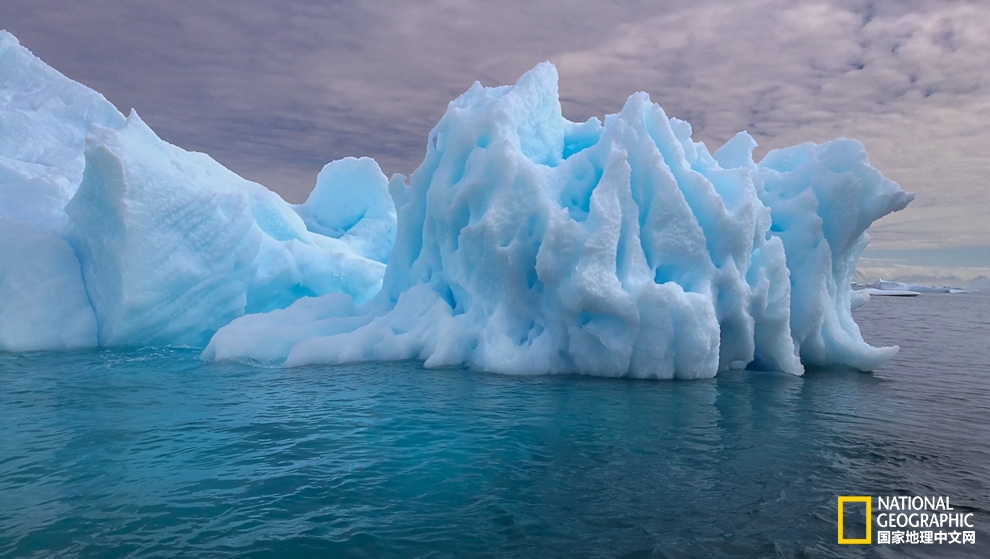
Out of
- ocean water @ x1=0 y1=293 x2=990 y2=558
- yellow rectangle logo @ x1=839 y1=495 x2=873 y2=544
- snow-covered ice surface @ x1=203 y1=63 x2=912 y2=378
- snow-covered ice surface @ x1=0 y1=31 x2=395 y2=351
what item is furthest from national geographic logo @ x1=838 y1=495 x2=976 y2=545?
snow-covered ice surface @ x1=0 y1=31 x2=395 y2=351

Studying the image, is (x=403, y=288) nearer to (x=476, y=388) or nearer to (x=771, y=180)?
(x=476, y=388)

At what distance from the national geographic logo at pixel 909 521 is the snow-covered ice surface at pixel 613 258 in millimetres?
5657

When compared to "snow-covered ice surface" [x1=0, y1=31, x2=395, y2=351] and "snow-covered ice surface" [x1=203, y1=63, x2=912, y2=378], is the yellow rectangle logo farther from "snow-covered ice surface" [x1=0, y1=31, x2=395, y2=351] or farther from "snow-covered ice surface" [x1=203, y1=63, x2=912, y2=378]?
"snow-covered ice surface" [x1=0, y1=31, x2=395, y2=351]

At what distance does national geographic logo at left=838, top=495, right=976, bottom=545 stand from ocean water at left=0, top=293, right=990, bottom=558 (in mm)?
118

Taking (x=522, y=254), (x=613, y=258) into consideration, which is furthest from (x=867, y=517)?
(x=522, y=254)

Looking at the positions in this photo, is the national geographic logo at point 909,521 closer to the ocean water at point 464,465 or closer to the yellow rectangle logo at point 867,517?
the yellow rectangle logo at point 867,517

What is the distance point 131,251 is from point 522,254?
904cm

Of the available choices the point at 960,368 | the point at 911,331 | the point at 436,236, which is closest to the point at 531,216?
the point at 436,236

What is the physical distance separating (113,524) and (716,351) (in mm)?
9693

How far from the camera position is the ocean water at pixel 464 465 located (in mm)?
4664

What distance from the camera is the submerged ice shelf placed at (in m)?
11.6

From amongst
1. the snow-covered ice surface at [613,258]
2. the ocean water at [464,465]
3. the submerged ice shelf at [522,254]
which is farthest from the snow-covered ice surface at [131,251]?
the ocean water at [464,465]

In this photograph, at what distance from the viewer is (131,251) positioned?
14406 millimetres

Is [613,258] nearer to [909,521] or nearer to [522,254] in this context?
[522,254]
